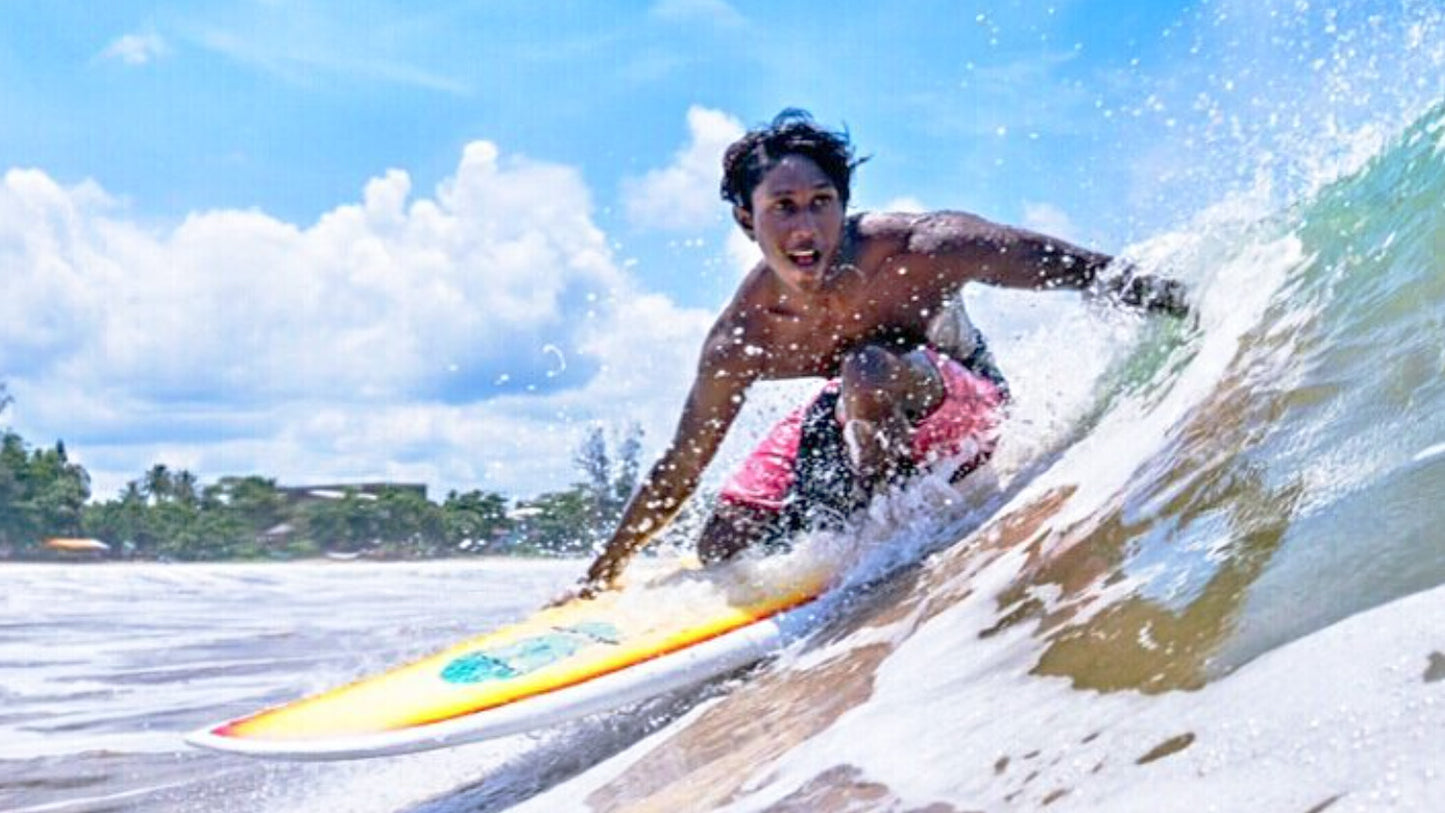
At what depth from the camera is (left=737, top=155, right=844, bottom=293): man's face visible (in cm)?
383

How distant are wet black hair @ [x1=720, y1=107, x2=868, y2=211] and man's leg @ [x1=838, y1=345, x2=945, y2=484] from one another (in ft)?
1.68

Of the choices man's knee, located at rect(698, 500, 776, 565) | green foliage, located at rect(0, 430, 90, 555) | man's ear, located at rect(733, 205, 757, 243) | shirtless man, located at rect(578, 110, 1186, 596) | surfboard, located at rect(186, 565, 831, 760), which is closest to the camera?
surfboard, located at rect(186, 565, 831, 760)

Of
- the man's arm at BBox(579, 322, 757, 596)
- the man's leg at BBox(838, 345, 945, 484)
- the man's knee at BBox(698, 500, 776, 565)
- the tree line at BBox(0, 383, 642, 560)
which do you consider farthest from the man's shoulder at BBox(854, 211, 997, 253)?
the tree line at BBox(0, 383, 642, 560)

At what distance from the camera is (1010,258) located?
12.4ft

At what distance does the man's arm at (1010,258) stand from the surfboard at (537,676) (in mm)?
907

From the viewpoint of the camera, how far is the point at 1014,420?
14.1 ft

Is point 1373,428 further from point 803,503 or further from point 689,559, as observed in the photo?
point 689,559

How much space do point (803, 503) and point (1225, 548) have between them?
2.34 meters

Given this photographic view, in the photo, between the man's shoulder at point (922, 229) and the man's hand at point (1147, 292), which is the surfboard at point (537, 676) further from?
the man's hand at point (1147, 292)

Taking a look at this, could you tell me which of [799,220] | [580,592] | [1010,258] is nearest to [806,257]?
[799,220]

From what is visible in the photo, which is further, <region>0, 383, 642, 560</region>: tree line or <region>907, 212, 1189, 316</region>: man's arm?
<region>0, 383, 642, 560</region>: tree line

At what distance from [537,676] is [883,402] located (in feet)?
3.76

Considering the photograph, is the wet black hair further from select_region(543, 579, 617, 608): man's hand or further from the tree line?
the tree line

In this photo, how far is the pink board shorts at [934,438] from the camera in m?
4.05
